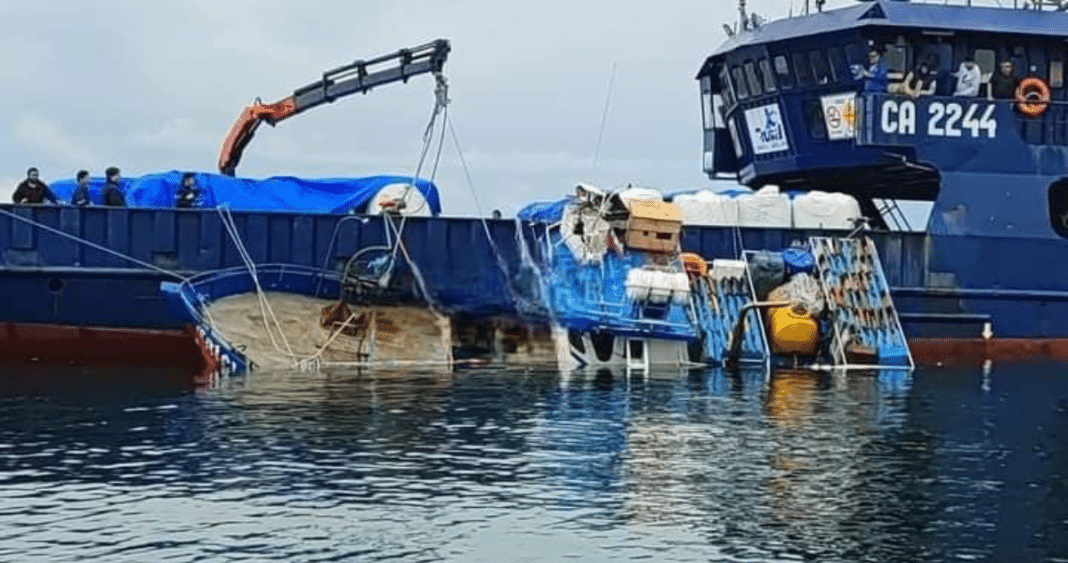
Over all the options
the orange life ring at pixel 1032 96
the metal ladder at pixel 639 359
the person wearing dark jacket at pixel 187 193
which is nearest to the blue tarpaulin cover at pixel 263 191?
the person wearing dark jacket at pixel 187 193

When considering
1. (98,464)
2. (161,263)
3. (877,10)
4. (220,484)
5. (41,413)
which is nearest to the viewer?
(220,484)

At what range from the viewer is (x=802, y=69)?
3284cm

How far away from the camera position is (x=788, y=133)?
33250 millimetres

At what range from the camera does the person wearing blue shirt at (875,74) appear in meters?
31.8

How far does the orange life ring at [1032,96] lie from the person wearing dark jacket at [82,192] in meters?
17.9

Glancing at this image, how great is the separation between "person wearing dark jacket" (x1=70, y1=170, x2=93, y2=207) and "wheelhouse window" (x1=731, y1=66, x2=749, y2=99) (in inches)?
532

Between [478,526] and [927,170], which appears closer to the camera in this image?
[478,526]

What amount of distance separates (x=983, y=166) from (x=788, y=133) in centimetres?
388

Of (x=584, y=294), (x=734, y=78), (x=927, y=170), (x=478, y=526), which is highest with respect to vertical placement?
(x=734, y=78)

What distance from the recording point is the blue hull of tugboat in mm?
28172

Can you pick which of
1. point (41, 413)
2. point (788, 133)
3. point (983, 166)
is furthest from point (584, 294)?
point (41, 413)

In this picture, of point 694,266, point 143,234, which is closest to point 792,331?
point 694,266

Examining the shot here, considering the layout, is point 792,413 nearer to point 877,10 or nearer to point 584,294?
point 584,294

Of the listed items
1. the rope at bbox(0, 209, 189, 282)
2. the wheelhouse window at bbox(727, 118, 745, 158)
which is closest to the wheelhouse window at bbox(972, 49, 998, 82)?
the wheelhouse window at bbox(727, 118, 745, 158)
